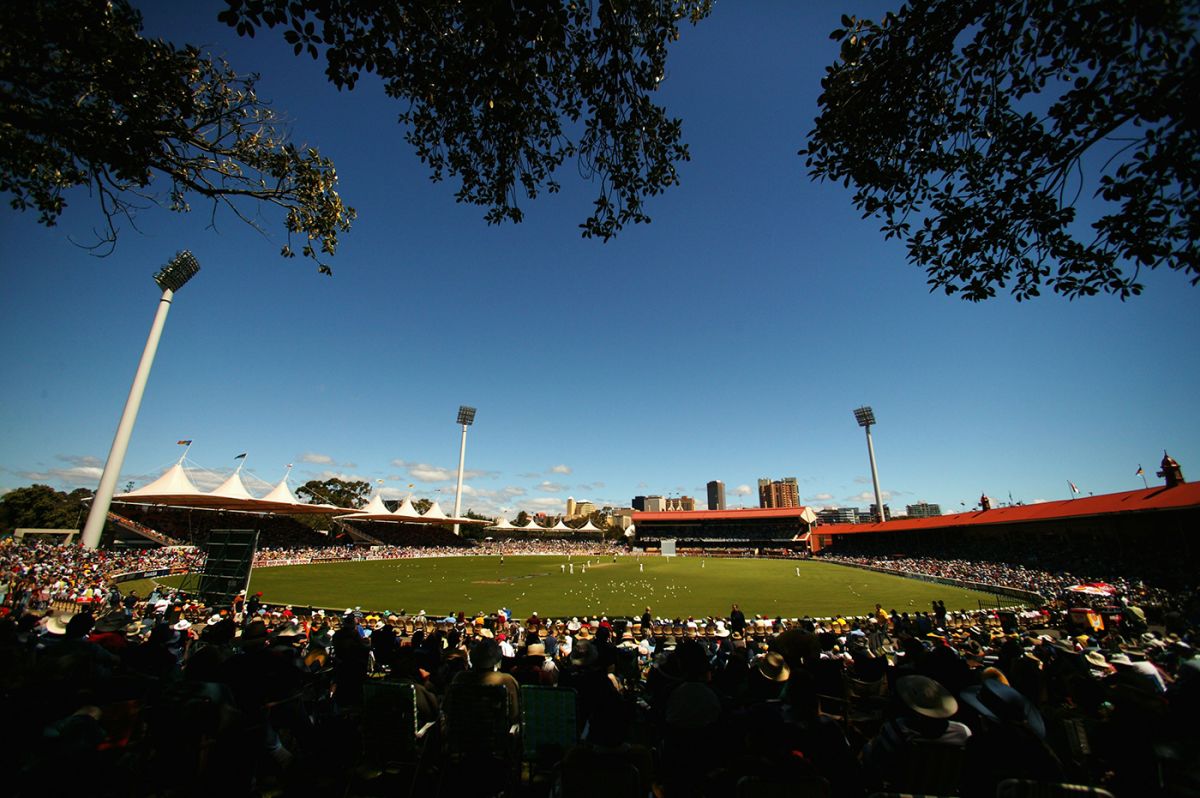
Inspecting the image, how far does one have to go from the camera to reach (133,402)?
3788 centimetres

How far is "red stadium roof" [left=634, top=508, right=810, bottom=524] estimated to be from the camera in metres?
72.0

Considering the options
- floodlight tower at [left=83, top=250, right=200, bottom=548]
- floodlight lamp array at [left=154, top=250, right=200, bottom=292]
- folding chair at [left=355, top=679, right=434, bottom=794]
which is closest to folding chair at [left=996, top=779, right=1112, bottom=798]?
folding chair at [left=355, top=679, right=434, bottom=794]

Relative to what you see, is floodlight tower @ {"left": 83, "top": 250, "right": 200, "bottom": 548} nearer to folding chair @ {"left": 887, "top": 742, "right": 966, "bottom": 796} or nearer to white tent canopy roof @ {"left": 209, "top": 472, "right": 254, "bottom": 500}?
white tent canopy roof @ {"left": 209, "top": 472, "right": 254, "bottom": 500}

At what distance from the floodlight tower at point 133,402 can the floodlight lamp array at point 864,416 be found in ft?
307

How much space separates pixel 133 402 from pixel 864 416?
95754 millimetres

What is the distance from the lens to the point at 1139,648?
1145cm

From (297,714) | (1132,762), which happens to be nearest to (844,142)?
(1132,762)

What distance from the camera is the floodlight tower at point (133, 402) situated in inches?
1374

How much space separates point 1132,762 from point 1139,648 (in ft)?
40.5

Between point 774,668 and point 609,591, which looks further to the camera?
point 609,591

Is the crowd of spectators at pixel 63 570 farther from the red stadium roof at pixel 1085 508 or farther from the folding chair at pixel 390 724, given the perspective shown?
the red stadium roof at pixel 1085 508

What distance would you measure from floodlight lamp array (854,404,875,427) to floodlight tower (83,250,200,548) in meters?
93.7

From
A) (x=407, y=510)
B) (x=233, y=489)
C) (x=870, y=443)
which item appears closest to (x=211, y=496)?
(x=233, y=489)

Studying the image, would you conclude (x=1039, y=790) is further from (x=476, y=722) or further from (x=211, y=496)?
(x=211, y=496)
